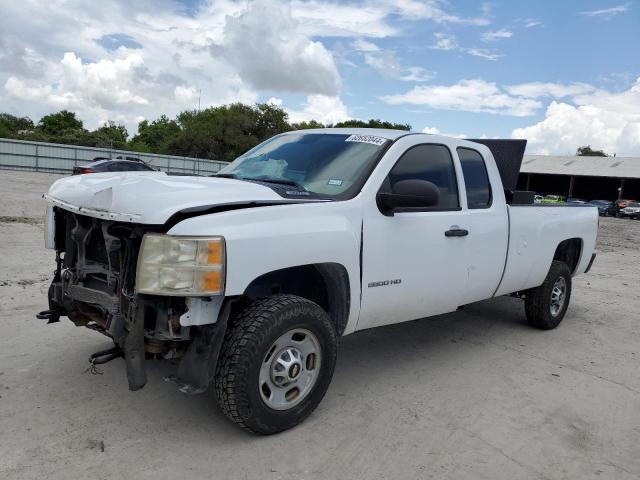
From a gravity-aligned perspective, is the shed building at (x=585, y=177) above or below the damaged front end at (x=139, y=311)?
above

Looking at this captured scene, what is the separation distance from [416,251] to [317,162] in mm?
996

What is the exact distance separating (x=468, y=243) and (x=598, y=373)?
1673 millimetres

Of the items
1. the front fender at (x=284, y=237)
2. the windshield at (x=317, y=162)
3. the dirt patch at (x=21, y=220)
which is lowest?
the dirt patch at (x=21, y=220)

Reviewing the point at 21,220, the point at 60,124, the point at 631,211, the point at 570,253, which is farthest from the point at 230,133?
the point at 570,253

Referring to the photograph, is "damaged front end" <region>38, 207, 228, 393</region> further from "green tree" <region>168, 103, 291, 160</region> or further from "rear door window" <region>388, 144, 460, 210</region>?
"green tree" <region>168, 103, 291, 160</region>

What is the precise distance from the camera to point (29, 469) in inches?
114

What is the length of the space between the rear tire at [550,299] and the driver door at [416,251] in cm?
173

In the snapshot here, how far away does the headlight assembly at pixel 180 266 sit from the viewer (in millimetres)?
2951

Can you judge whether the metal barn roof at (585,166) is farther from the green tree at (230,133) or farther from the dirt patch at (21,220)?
the dirt patch at (21,220)

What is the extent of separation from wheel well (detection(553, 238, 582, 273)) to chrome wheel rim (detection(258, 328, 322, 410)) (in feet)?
13.8

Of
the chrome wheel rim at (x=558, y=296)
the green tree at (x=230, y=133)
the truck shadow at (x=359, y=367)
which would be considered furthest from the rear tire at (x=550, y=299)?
the green tree at (x=230, y=133)

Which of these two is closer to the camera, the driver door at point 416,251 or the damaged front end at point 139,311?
the damaged front end at point 139,311

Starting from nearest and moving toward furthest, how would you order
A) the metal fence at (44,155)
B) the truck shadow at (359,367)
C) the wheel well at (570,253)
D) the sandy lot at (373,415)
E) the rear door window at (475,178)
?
1. the sandy lot at (373,415)
2. the truck shadow at (359,367)
3. the rear door window at (475,178)
4. the wheel well at (570,253)
5. the metal fence at (44,155)

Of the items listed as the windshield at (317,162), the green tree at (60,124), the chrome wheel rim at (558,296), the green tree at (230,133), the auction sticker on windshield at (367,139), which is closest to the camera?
the windshield at (317,162)
